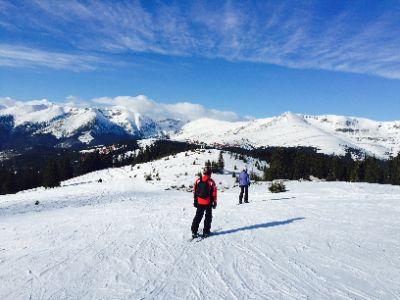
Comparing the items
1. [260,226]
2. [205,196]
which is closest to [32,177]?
[260,226]

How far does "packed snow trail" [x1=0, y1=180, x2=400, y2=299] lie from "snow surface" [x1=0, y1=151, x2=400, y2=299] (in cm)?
3

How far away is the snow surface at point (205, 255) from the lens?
29.1 feet

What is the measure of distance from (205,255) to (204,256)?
0.40ft

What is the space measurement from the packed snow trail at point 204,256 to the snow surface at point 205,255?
0.09ft

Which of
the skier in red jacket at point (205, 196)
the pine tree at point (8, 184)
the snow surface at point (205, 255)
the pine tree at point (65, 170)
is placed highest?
the skier in red jacket at point (205, 196)

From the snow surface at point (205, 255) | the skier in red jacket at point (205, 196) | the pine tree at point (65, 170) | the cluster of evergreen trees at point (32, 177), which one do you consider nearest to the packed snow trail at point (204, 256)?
the snow surface at point (205, 255)

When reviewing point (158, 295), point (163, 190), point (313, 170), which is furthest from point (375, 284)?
point (313, 170)

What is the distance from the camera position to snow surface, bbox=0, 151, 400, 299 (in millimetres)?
8867

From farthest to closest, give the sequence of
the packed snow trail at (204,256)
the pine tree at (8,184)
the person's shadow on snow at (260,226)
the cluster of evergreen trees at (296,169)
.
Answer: the pine tree at (8,184) → the cluster of evergreen trees at (296,169) → the person's shadow on snow at (260,226) → the packed snow trail at (204,256)

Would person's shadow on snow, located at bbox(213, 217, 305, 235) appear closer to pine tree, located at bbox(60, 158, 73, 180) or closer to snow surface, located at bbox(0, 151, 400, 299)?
snow surface, located at bbox(0, 151, 400, 299)

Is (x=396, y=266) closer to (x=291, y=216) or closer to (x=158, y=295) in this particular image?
(x=158, y=295)

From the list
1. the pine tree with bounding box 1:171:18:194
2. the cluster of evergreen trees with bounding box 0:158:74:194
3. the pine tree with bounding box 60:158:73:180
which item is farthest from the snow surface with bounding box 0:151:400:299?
the pine tree with bounding box 60:158:73:180

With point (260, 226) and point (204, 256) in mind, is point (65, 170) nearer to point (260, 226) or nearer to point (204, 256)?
point (260, 226)

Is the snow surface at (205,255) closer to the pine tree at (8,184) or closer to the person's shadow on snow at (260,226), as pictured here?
the person's shadow on snow at (260,226)
